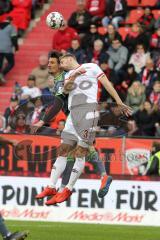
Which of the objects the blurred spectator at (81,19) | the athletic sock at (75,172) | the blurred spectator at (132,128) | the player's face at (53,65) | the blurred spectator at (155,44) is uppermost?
the blurred spectator at (81,19)

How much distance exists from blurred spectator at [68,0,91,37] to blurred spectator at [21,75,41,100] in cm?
264

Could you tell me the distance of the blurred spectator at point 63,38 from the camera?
28734 millimetres

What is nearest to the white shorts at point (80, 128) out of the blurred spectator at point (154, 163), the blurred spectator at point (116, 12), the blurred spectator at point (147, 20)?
the blurred spectator at point (154, 163)

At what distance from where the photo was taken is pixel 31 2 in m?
31.2

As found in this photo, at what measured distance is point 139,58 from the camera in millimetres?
27062

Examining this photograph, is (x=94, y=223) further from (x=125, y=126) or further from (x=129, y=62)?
(x=129, y=62)

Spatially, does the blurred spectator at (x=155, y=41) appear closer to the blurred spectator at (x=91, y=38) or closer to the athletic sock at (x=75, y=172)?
the blurred spectator at (x=91, y=38)

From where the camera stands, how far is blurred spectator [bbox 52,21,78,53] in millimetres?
28734

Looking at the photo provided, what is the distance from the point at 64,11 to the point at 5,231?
17.5 metres

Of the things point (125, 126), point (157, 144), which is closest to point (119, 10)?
point (125, 126)

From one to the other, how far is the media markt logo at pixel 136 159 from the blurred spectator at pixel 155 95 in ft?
12.7

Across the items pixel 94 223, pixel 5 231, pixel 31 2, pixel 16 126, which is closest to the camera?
pixel 5 231

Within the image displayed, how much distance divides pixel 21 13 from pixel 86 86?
14.0 m

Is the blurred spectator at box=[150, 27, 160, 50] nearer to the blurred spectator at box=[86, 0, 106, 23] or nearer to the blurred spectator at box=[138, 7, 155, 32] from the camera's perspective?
the blurred spectator at box=[138, 7, 155, 32]
